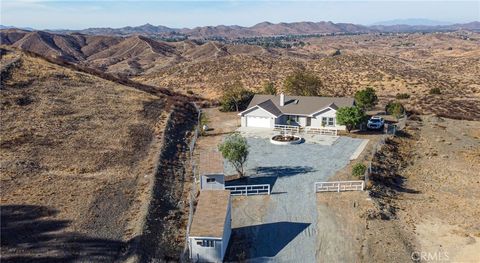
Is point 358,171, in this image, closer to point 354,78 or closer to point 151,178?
point 151,178

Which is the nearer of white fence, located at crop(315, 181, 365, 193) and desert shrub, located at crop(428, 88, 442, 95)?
white fence, located at crop(315, 181, 365, 193)

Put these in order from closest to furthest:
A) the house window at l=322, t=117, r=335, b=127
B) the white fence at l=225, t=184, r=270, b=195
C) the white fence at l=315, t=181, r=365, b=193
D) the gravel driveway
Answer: the gravel driveway → the white fence at l=225, t=184, r=270, b=195 → the white fence at l=315, t=181, r=365, b=193 → the house window at l=322, t=117, r=335, b=127

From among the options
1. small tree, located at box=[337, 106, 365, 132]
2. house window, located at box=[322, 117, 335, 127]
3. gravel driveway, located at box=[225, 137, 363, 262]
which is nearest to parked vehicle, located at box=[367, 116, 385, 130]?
small tree, located at box=[337, 106, 365, 132]

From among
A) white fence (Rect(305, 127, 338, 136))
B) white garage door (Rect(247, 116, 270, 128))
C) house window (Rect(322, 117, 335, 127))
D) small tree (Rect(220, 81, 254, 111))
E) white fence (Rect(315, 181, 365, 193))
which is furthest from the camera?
small tree (Rect(220, 81, 254, 111))

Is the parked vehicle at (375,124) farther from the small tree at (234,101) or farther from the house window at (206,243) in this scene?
the house window at (206,243)

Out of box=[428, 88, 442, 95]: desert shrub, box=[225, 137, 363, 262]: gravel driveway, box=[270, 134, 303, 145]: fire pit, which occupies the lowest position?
box=[428, 88, 442, 95]: desert shrub

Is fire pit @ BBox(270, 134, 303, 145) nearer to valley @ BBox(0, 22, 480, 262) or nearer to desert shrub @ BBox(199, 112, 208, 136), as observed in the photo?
valley @ BBox(0, 22, 480, 262)

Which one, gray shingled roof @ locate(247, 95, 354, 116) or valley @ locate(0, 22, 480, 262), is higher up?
gray shingled roof @ locate(247, 95, 354, 116)
